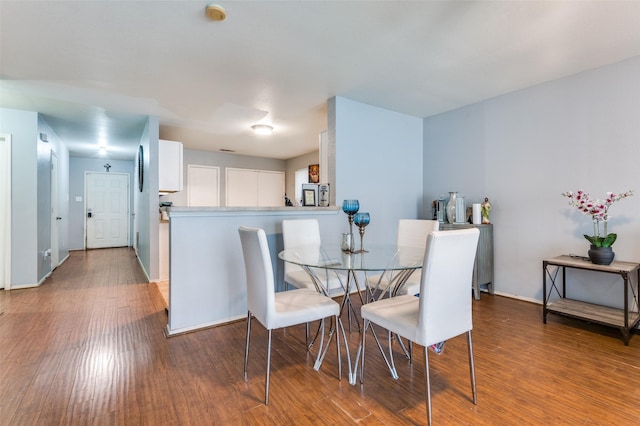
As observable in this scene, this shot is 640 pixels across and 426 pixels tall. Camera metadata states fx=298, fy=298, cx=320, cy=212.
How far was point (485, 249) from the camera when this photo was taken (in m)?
3.53

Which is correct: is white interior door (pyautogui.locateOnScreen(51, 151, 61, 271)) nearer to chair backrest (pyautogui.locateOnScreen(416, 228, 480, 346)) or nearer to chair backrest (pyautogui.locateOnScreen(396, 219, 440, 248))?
chair backrest (pyautogui.locateOnScreen(396, 219, 440, 248))

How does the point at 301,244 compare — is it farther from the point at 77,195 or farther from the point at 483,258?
the point at 77,195

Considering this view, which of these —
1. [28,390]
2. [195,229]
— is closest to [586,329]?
[195,229]

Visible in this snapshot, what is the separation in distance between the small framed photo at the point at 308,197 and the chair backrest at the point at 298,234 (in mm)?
742

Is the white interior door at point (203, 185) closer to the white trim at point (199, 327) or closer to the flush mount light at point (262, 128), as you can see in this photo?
the flush mount light at point (262, 128)

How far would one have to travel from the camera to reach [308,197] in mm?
3670

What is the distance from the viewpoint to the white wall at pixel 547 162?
107 inches

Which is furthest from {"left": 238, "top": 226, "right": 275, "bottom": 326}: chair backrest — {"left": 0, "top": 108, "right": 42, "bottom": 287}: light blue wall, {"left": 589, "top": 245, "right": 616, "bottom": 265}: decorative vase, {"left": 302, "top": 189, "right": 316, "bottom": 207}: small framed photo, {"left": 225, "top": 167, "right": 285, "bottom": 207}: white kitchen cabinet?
{"left": 225, "top": 167, "right": 285, "bottom": 207}: white kitchen cabinet

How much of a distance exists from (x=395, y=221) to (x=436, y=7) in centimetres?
266

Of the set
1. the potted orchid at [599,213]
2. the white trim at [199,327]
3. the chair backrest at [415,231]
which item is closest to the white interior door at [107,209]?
the white trim at [199,327]

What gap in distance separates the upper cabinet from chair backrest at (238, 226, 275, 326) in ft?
10.5

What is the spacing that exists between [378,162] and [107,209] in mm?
7301

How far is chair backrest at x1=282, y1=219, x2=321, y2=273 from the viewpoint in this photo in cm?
275

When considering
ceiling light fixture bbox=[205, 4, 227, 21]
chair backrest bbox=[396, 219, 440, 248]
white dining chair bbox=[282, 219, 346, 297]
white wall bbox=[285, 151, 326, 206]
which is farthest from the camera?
white wall bbox=[285, 151, 326, 206]
